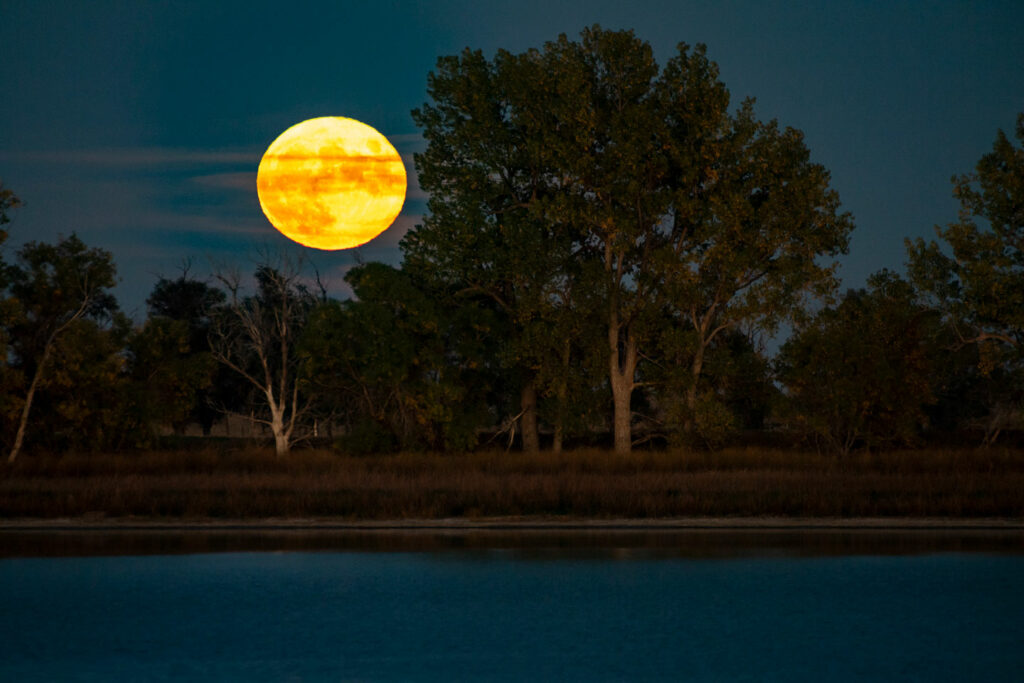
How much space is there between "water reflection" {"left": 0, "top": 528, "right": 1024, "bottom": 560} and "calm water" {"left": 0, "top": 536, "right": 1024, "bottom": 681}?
11.6 inches

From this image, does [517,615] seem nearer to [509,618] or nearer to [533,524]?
[509,618]

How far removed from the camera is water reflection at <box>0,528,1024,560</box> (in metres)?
18.8

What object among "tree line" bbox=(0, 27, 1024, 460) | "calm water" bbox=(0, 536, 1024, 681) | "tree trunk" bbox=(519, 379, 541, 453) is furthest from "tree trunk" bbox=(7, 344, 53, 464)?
"calm water" bbox=(0, 536, 1024, 681)

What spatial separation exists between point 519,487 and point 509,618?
49.2 feet

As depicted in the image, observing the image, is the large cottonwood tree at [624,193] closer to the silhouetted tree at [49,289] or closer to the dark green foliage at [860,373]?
the dark green foliage at [860,373]

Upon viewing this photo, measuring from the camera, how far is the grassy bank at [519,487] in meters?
25.3

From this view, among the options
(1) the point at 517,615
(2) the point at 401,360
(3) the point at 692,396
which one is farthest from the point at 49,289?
(1) the point at 517,615

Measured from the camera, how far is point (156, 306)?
83.5 metres

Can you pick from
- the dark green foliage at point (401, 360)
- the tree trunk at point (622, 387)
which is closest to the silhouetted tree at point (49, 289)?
the dark green foliage at point (401, 360)

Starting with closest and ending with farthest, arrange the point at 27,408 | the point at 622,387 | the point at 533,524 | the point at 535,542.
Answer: the point at 535,542 → the point at 533,524 → the point at 27,408 → the point at 622,387

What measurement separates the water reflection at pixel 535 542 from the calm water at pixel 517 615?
295 millimetres

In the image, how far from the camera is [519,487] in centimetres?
2825

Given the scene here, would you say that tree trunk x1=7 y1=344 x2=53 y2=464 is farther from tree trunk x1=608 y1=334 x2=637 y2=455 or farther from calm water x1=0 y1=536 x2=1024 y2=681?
calm water x1=0 y1=536 x2=1024 y2=681

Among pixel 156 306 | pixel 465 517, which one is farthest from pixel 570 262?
pixel 156 306
